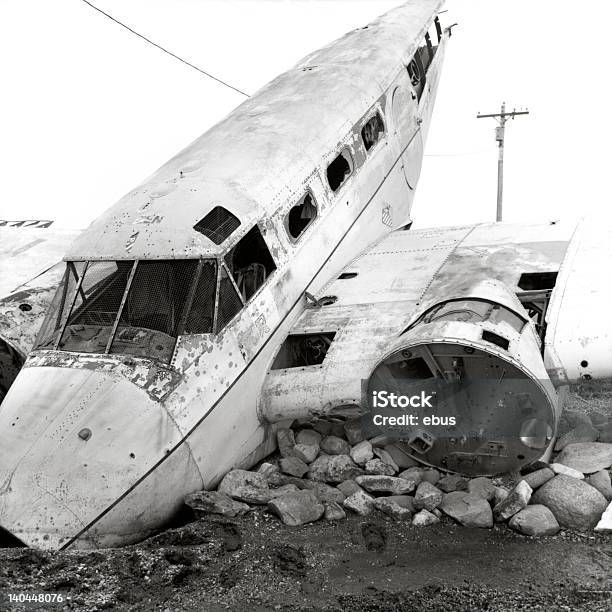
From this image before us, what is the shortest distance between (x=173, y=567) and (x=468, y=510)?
250 centimetres

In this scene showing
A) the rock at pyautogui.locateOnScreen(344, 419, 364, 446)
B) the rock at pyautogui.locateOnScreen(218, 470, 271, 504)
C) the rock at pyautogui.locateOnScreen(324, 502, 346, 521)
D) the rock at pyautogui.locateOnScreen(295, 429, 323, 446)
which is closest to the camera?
the rock at pyautogui.locateOnScreen(324, 502, 346, 521)

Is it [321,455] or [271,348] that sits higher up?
[271,348]

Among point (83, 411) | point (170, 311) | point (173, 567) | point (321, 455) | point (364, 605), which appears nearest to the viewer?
point (364, 605)

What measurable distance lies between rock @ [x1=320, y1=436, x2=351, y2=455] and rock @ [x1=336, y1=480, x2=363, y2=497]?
17.9 inches

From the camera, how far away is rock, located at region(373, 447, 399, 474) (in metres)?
7.72

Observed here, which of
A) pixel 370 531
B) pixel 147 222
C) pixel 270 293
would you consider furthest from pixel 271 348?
pixel 370 531

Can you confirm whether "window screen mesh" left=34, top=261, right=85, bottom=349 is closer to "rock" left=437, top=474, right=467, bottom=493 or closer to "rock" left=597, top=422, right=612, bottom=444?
"rock" left=437, top=474, right=467, bottom=493

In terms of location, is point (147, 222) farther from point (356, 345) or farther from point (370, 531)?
point (370, 531)

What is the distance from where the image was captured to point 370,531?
6.76 meters

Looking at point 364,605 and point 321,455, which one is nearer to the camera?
point 364,605

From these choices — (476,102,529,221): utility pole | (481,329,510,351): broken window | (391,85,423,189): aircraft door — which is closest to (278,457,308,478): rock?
(481,329,510,351): broken window

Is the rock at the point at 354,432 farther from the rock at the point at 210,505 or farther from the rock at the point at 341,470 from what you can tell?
the rock at the point at 210,505

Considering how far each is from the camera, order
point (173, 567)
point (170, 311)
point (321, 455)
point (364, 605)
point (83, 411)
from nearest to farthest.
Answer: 1. point (364, 605)
2. point (173, 567)
3. point (83, 411)
4. point (170, 311)
5. point (321, 455)

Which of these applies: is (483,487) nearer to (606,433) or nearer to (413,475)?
(413,475)
